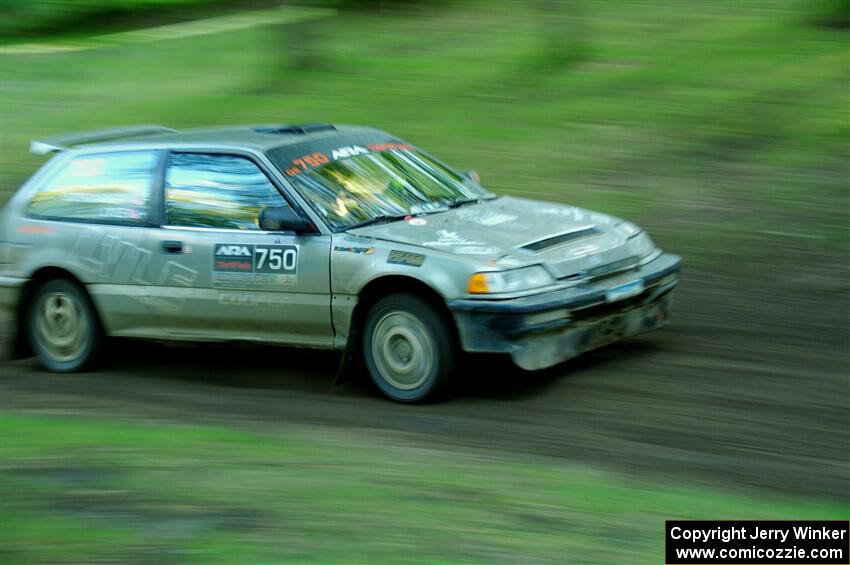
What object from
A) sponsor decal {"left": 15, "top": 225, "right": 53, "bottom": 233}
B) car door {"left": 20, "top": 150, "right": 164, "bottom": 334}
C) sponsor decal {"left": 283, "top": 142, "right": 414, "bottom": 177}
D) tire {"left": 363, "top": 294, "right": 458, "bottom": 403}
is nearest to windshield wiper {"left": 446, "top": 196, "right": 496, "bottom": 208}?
sponsor decal {"left": 283, "top": 142, "right": 414, "bottom": 177}

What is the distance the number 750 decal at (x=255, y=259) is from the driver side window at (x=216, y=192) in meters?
0.14

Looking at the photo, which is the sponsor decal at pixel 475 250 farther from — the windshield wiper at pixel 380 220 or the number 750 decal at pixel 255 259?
the number 750 decal at pixel 255 259

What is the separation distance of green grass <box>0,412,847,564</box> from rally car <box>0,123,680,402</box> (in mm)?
Answer: 1024

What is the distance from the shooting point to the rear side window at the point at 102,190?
313 inches

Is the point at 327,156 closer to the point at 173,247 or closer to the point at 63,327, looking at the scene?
the point at 173,247

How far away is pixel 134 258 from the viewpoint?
7.81 meters

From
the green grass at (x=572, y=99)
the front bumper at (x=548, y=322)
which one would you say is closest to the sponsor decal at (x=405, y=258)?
the front bumper at (x=548, y=322)

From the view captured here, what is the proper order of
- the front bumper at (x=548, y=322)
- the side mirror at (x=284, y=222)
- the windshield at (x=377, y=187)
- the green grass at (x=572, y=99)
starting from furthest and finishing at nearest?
the green grass at (x=572, y=99) → the windshield at (x=377, y=187) → the side mirror at (x=284, y=222) → the front bumper at (x=548, y=322)

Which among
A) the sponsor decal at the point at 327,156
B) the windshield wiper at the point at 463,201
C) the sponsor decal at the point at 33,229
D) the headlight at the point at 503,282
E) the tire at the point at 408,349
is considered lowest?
the tire at the point at 408,349

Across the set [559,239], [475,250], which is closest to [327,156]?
[475,250]

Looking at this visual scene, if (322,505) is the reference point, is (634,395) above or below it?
above

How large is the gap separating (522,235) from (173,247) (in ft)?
7.43

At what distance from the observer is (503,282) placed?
6.61 m

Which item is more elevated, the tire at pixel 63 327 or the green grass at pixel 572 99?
the green grass at pixel 572 99
